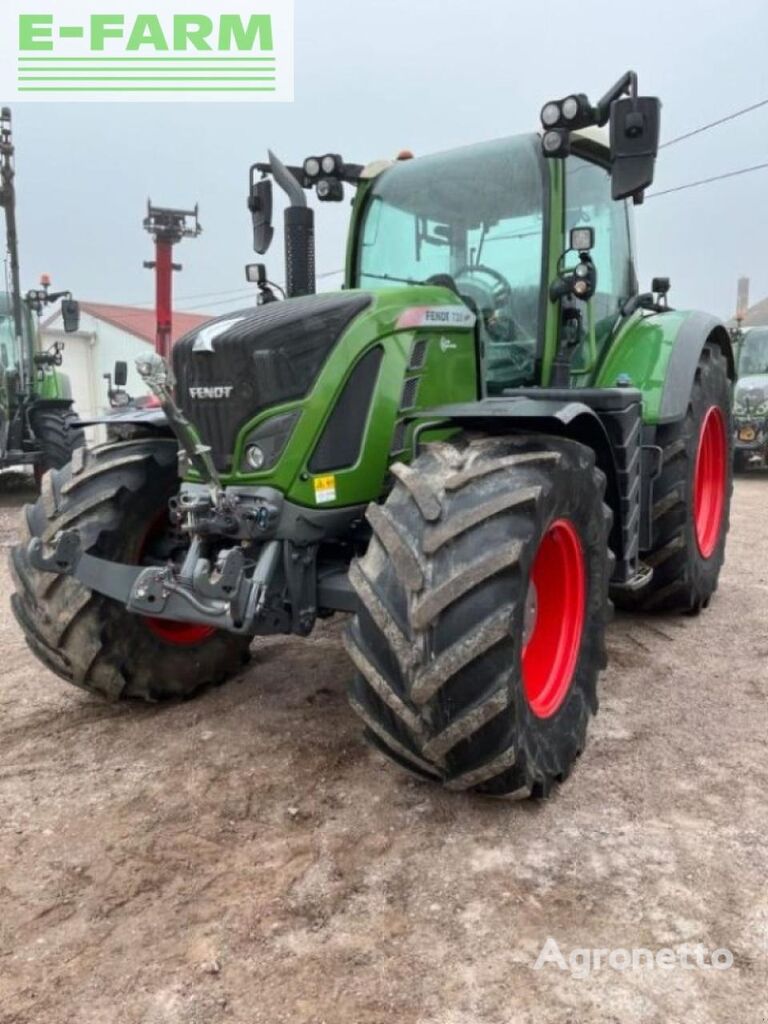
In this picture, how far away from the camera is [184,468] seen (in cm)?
317

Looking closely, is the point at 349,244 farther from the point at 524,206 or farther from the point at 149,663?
the point at 149,663

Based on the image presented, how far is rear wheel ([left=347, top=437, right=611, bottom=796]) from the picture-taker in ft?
7.84

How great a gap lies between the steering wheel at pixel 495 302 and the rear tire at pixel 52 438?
7.85 m

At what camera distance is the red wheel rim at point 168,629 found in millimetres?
3555

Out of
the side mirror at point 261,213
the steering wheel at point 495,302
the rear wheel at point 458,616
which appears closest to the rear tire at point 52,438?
the side mirror at point 261,213

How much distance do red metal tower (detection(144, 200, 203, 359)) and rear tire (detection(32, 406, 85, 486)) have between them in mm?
4324

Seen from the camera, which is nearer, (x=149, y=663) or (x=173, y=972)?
(x=173, y=972)

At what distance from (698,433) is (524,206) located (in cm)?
162

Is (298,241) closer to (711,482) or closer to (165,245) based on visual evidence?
(711,482)

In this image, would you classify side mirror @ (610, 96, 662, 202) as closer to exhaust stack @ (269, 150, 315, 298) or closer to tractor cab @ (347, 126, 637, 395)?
tractor cab @ (347, 126, 637, 395)

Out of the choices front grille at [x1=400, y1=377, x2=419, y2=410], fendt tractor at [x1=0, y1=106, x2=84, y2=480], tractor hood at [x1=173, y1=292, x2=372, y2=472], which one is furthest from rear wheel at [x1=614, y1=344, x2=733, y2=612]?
fendt tractor at [x1=0, y1=106, x2=84, y2=480]

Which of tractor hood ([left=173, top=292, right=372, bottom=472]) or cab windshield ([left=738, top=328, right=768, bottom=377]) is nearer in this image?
tractor hood ([left=173, top=292, right=372, bottom=472])

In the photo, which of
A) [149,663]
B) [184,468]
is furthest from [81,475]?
[149,663]

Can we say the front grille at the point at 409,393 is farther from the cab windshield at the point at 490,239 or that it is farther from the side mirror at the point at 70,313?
the side mirror at the point at 70,313
